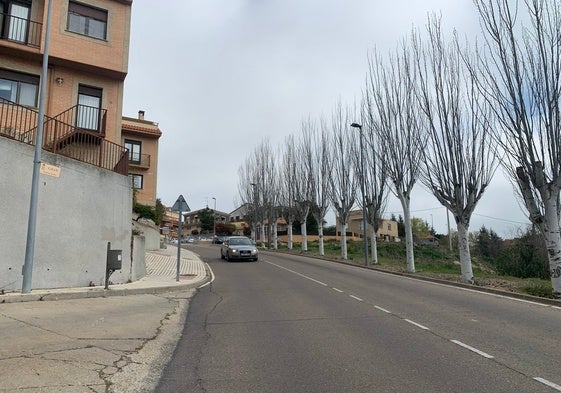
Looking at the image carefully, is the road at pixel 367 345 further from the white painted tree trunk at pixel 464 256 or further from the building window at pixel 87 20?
the building window at pixel 87 20

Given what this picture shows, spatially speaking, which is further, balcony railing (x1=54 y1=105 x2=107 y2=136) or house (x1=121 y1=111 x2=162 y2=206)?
house (x1=121 y1=111 x2=162 y2=206)

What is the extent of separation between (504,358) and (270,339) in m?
3.47

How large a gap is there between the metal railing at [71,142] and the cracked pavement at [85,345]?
493 centimetres

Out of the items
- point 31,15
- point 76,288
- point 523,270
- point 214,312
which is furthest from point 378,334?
point 523,270

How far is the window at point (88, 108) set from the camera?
782 inches

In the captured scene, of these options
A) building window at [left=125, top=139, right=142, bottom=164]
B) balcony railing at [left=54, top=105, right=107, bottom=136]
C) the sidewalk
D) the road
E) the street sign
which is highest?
building window at [left=125, top=139, right=142, bottom=164]

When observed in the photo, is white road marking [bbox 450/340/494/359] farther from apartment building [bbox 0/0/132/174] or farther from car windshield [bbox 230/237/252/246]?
car windshield [bbox 230/237/252/246]

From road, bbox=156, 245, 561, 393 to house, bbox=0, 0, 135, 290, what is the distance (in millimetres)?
3879

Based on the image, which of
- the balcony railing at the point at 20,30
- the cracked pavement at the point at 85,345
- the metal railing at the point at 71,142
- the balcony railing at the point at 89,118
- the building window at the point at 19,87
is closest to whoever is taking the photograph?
the cracked pavement at the point at 85,345

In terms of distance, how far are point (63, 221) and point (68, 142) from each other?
289 cm

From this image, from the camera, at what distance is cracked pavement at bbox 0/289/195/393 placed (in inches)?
199

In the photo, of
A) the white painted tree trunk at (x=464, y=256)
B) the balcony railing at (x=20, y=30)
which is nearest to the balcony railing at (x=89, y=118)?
the balcony railing at (x=20, y=30)

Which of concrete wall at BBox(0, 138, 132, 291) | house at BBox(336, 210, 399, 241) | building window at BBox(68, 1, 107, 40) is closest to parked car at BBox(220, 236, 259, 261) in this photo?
concrete wall at BBox(0, 138, 132, 291)

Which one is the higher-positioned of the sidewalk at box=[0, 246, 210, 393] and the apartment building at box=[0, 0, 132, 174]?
the apartment building at box=[0, 0, 132, 174]
